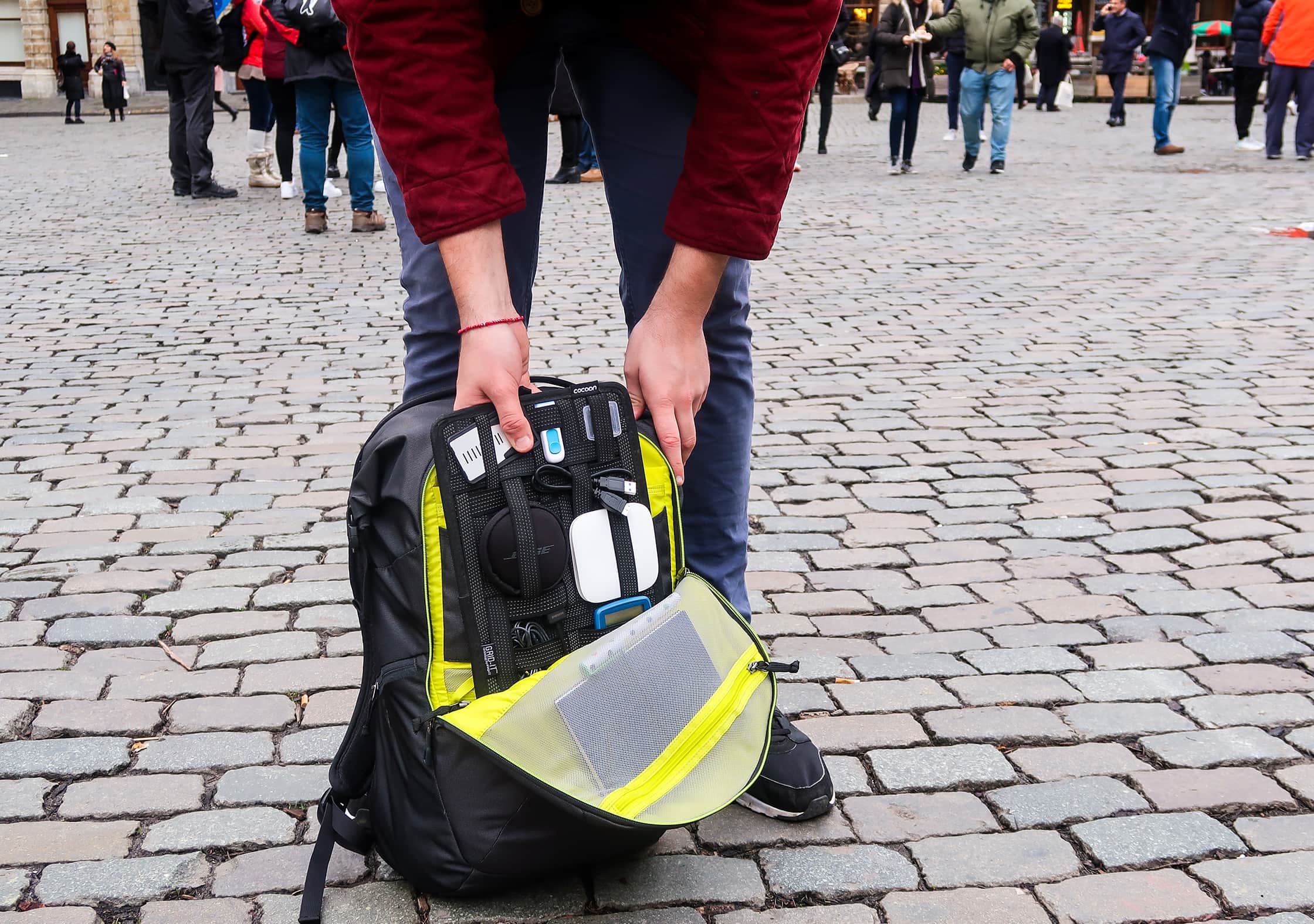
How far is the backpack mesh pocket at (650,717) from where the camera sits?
6.28 feet

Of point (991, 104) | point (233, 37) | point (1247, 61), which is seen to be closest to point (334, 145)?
point (233, 37)

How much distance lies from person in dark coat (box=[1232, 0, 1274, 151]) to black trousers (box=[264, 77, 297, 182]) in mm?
10571

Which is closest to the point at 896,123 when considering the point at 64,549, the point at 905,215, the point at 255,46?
the point at 905,215

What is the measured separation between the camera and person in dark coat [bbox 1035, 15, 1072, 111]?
25.3 metres

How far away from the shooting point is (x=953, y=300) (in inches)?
290

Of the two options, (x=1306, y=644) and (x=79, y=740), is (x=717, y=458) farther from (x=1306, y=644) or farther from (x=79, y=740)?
(x=1306, y=644)

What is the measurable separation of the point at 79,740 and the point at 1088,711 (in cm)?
193

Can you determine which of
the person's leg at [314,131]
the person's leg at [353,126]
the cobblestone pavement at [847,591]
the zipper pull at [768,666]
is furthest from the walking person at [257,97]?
the zipper pull at [768,666]

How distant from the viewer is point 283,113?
1060cm

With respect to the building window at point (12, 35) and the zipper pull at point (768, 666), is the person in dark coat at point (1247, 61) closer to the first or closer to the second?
the zipper pull at point (768, 666)

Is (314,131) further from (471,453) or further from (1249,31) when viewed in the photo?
(1249,31)

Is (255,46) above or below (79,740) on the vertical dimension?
above

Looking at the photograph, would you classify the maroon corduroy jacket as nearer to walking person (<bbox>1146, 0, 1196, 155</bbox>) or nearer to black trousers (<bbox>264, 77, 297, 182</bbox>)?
black trousers (<bbox>264, 77, 297, 182</bbox>)

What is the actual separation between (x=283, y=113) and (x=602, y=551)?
30.9 feet
